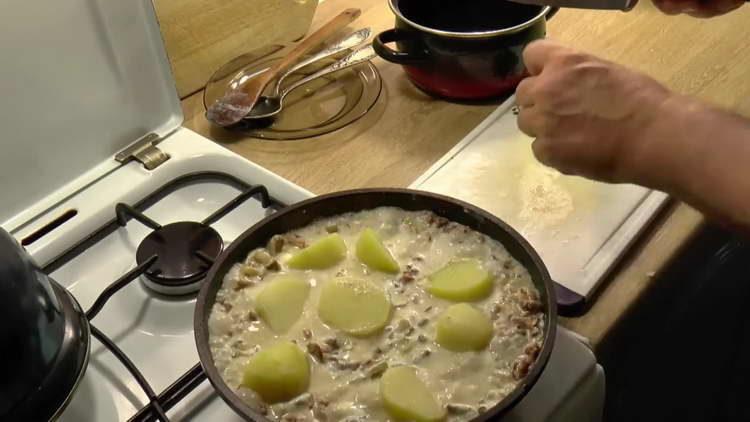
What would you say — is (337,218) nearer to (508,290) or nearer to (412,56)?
(508,290)

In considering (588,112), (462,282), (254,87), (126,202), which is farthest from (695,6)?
(126,202)

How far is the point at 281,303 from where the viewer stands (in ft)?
2.08

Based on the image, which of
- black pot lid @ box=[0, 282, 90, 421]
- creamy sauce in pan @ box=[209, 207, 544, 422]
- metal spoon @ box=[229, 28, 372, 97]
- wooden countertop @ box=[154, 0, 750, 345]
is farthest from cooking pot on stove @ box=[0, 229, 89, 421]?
metal spoon @ box=[229, 28, 372, 97]

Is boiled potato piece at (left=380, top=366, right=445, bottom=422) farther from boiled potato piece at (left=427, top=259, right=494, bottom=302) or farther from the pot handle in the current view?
the pot handle

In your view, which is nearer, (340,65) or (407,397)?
(407,397)

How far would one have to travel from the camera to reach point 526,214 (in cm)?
78

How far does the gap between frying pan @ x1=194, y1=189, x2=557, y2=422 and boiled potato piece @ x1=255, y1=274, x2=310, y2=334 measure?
0.13 ft

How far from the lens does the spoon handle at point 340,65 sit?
3.20 ft

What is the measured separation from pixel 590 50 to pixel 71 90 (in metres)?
0.63

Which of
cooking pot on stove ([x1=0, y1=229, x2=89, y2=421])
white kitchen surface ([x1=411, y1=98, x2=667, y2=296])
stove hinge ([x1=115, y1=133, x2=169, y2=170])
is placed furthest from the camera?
stove hinge ([x1=115, y1=133, x2=169, y2=170])

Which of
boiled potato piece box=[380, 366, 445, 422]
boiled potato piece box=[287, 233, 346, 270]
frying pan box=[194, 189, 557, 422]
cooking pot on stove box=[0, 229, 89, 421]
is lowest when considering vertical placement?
boiled potato piece box=[380, 366, 445, 422]

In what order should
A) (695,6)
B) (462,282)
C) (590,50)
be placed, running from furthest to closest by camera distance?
(590,50) < (695,6) < (462,282)

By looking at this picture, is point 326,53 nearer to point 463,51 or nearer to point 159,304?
point 463,51

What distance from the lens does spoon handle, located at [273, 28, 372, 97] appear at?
3.20ft
